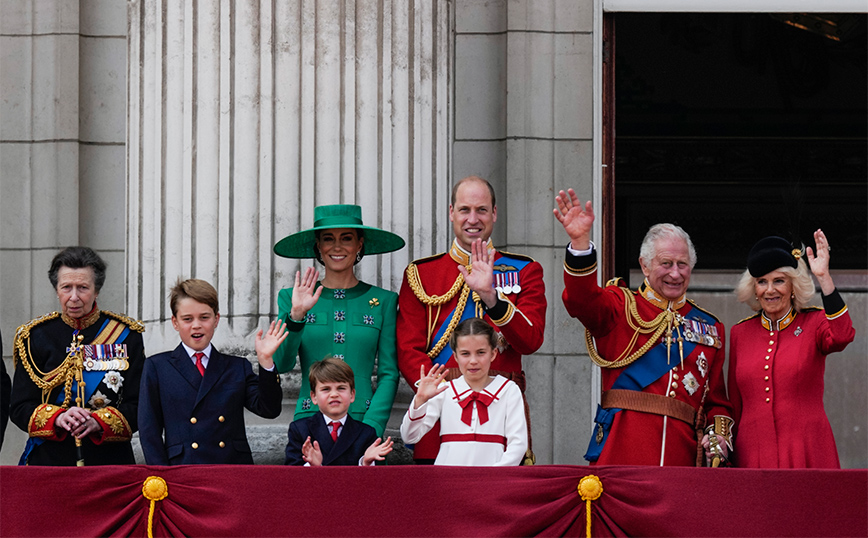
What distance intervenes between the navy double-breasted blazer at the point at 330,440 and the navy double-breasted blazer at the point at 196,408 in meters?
0.16

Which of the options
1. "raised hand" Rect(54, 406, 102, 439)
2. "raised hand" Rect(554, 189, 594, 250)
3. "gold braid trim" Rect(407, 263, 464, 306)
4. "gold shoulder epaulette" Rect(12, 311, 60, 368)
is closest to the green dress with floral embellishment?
"gold braid trim" Rect(407, 263, 464, 306)

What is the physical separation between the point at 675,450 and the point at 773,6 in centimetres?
346

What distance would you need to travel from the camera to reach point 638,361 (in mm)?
5469

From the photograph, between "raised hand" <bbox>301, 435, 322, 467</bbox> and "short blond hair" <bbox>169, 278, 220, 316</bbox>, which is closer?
"raised hand" <bbox>301, 435, 322, 467</bbox>

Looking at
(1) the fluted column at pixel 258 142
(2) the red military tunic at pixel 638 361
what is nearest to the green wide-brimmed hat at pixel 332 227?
(1) the fluted column at pixel 258 142

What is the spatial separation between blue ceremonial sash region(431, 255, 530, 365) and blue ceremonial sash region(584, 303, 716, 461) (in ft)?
2.06

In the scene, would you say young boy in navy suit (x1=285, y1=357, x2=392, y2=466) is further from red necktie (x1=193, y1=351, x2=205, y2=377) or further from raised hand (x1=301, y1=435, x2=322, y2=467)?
red necktie (x1=193, y1=351, x2=205, y2=377)

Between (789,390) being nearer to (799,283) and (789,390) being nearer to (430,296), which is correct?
(799,283)

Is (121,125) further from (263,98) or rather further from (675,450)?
(675,450)

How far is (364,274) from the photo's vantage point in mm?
6234

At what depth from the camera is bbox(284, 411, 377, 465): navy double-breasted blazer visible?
16.7ft

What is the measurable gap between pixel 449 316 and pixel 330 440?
0.76m

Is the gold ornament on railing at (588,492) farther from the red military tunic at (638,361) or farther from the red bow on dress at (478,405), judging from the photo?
the red military tunic at (638,361)

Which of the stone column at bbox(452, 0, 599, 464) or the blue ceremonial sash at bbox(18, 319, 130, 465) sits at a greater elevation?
the stone column at bbox(452, 0, 599, 464)
